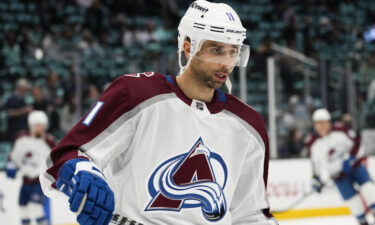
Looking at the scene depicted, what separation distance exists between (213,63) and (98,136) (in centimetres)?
39

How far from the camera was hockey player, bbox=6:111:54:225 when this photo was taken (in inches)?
262

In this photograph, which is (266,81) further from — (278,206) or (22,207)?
(22,207)

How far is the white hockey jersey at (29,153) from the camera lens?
668cm

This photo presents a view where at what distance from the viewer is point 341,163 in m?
6.66

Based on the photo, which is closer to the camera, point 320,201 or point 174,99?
point 174,99

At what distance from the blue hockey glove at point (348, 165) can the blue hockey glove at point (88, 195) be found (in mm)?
5146

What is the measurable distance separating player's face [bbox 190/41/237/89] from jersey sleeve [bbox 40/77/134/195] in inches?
9.4

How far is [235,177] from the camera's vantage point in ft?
6.81

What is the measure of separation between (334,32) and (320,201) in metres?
3.62

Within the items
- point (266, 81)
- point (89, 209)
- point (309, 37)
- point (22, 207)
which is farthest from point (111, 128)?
point (309, 37)

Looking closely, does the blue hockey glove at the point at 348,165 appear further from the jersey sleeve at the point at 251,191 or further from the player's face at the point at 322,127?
the jersey sleeve at the point at 251,191

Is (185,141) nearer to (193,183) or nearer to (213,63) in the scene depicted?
(193,183)

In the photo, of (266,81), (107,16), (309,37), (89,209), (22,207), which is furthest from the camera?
(309,37)

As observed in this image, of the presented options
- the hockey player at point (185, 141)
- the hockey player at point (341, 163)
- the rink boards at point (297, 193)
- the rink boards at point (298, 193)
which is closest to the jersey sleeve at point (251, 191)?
the hockey player at point (185, 141)
